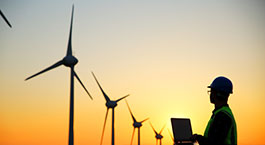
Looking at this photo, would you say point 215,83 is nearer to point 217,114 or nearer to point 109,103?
point 217,114

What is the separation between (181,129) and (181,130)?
4 centimetres

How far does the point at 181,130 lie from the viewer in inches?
429

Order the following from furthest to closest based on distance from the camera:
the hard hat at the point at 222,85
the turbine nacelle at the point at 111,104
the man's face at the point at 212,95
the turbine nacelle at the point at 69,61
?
the turbine nacelle at the point at 111,104 → the turbine nacelle at the point at 69,61 → the man's face at the point at 212,95 → the hard hat at the point at 222,85

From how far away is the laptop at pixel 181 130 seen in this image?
1059 centimetres

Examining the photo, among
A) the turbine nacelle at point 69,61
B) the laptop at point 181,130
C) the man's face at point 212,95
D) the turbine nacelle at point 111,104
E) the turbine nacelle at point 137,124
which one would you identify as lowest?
the turbine nacelle at point 137,124

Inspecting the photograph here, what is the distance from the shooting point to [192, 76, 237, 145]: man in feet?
30.6

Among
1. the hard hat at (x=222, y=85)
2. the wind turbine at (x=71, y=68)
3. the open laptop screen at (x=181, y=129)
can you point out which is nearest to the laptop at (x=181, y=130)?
the open laptop screen at (x=181, y=129)

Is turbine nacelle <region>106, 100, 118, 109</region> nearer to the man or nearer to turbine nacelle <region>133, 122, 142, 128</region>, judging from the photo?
turbine nacelle <region>133, 122, 142, 128</region>

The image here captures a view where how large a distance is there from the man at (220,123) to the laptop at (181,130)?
89cm

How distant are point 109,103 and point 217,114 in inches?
2940

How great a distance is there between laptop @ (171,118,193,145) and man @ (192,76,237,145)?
0.89 m

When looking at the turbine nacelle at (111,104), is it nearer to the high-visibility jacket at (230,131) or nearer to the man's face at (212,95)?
the man's face at (212,95)

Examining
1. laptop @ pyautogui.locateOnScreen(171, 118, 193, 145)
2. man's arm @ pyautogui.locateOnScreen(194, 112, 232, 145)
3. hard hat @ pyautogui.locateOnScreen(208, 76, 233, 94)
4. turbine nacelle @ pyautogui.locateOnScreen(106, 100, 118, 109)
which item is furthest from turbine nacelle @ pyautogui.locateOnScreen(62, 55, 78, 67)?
man's arm @ pyautogui.locateOnScreen(194, 112, 232, 145)

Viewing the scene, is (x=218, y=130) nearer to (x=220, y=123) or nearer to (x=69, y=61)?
(x=220, y=123)
